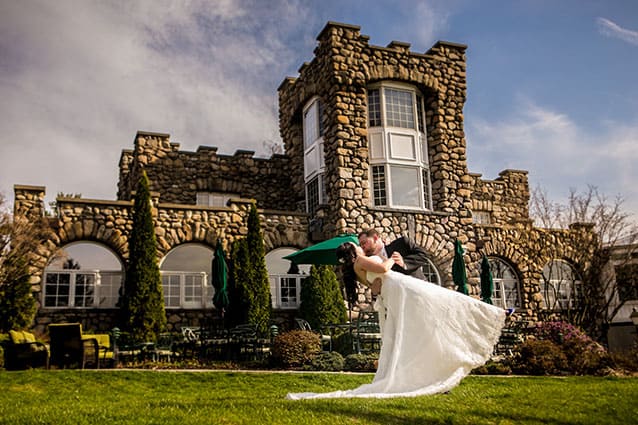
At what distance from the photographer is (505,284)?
21141 mm

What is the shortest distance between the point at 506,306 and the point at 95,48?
16.0m

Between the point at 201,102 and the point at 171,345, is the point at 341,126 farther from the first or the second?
the point at 171,345

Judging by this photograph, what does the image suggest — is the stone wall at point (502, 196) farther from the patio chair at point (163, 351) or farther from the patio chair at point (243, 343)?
the patio chair at point (163, 351)

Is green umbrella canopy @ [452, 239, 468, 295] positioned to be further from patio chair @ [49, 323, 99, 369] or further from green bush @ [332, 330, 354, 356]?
patio chair @ [49, 323, 99, 369]

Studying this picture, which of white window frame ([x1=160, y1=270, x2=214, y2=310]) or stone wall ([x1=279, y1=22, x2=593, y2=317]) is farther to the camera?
stone wall ([x1=279, y1=22, x2=593, y2=317])

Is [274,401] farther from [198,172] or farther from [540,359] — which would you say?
[198,172]

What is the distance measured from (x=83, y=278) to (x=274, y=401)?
1175 cm

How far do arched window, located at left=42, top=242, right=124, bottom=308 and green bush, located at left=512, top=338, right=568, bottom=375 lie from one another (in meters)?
10.6

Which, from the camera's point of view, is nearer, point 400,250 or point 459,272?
point 400,250

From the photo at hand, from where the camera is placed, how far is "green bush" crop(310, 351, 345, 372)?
11.8 m

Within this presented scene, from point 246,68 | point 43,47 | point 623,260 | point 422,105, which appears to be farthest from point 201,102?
point 623,260

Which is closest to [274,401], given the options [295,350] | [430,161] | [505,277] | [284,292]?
[295,350]

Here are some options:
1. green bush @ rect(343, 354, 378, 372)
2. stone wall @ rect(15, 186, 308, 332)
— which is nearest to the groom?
green bush @ rect(343, 354, 378, 372)

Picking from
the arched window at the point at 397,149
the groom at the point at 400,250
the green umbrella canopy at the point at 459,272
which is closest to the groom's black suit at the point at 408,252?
the groom at the point at 400,250
